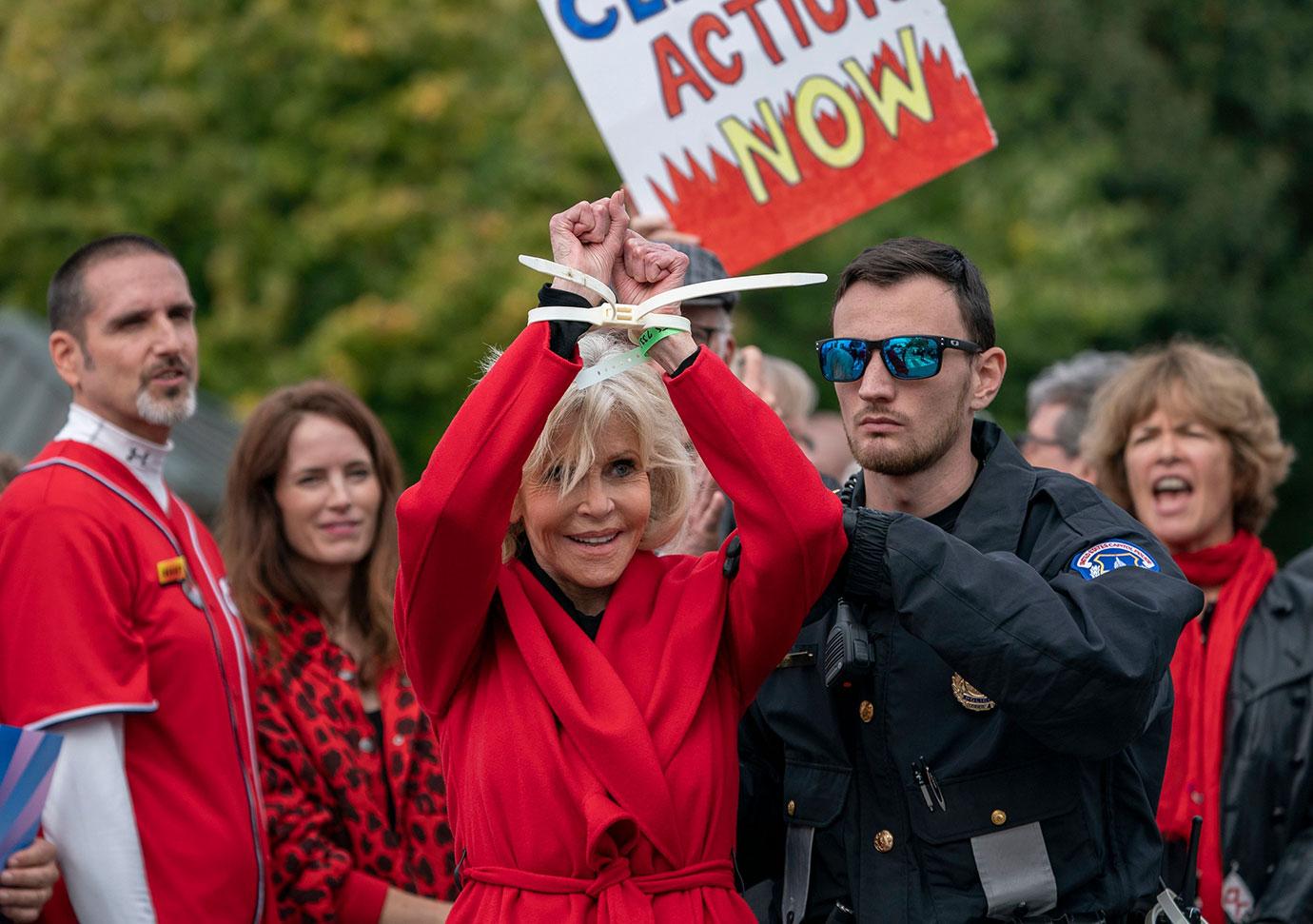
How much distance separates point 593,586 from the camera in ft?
10.6

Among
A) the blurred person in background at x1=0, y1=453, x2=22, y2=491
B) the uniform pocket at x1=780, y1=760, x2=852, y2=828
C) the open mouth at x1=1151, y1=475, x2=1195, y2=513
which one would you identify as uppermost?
the blurred person in background at x1=0, y1=453, x2=22, y2=491

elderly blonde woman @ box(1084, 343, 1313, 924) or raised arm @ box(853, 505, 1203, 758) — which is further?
elderly blonde woman @ box(1084, 343, 1313, 924)

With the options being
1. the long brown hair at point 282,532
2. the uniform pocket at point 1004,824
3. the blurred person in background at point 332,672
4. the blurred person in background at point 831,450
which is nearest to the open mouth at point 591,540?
the uniform pocket at point 1004,824

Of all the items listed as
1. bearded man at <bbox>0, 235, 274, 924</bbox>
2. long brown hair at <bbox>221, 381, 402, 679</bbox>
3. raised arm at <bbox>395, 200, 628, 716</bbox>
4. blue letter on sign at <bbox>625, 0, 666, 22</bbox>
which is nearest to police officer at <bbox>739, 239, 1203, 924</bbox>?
raised arm at <bbox>395, 200, 628, 716</bbox>

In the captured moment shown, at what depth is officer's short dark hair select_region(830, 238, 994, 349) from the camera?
335 centimetres

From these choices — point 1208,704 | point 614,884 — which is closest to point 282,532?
point 614,884

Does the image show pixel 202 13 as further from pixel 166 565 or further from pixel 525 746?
pixel 525 746

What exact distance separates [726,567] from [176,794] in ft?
5.81

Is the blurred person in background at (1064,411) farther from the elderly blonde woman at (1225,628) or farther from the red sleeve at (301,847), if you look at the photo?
the red sleeve at (301,847)

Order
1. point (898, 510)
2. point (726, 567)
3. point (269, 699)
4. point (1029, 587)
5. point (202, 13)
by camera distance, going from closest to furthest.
Result: point (1029, 587)
point (726, 567)
point (898, 510)
point (269, 699)
point (202, 13)

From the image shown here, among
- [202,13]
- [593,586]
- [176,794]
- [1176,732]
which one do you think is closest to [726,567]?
[593,586]

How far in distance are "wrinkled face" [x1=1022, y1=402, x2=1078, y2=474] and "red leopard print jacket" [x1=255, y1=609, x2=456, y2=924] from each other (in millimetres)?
2722

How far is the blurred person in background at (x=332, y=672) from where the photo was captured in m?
4.52

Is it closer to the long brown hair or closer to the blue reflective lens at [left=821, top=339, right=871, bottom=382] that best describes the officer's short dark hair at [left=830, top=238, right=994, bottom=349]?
the blue reflective lens at [left=821, top=339, right=871, bottom=382]
